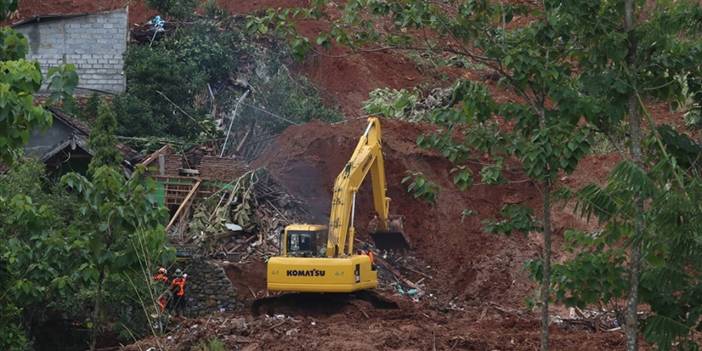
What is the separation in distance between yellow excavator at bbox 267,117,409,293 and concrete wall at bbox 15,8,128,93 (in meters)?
12.0

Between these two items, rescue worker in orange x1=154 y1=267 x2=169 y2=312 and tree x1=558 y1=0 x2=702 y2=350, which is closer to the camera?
tree x1=558 y1=0 x2=702 y2=350

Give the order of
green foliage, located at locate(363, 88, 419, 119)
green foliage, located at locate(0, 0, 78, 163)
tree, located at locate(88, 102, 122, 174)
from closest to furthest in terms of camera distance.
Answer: green foliage, located at locate(0, 0, 78, 163)
tree, located at locate(88, 102, 122, 174)
green foliage, located at locate(363, 88, 419, 119)

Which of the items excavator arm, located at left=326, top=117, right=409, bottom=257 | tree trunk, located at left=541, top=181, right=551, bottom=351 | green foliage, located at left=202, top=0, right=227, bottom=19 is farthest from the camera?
green foliage, located at left=202, top=0, right=227, bottom=19

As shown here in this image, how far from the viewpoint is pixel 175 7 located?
33469 millimetres

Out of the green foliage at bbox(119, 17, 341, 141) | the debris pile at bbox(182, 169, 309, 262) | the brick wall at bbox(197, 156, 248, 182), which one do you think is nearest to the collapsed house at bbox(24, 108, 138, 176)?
the brick wall at bbox(197, 156, 248, 182)

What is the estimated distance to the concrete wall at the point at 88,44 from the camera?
3105 centimetres

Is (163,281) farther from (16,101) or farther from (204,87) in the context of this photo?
(16,101)

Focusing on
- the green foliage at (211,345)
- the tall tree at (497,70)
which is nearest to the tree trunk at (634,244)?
the tall tree at (497,70)

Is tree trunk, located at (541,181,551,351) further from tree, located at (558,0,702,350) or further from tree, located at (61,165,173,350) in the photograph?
tree, located at (61,165,173,350)

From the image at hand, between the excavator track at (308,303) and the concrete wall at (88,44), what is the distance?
12165 millimetres

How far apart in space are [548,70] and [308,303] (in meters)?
11.7

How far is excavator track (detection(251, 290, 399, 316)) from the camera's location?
2077 cm

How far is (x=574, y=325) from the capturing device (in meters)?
20.3

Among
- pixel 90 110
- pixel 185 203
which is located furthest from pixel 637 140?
pixel 90 110
